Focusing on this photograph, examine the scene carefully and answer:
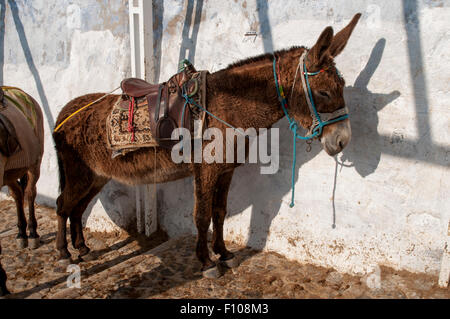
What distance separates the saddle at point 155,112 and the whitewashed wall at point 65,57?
1325mm

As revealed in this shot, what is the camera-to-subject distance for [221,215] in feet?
11.1

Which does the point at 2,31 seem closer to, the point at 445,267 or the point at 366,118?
the point at 366,118

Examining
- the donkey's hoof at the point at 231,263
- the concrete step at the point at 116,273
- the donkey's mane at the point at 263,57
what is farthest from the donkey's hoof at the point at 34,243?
the donkey's mane at the point at 263,57

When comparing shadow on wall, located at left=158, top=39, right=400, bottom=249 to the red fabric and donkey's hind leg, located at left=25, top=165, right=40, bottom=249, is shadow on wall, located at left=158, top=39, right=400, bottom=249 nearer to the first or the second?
the red fabric

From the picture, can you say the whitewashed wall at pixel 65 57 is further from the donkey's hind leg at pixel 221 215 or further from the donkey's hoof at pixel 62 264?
the donkey's hind leg at pixel 221 215

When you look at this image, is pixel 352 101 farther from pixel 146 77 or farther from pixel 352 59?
pixel 146 77

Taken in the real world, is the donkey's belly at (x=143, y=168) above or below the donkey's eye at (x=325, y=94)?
below

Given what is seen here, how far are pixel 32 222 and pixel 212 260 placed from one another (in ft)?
7.78

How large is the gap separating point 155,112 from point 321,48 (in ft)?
4.72

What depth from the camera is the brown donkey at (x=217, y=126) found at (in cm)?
260

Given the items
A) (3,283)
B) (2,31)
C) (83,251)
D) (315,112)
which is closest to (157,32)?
(315,112)

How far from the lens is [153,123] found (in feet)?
9.52

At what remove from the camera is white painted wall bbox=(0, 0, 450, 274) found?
268 centimetres

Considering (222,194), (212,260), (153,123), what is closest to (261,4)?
(153,123)
